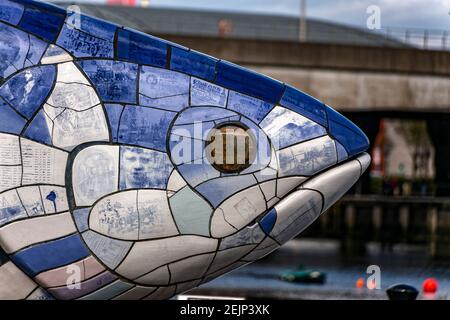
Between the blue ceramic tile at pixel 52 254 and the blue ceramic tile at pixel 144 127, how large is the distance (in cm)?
90

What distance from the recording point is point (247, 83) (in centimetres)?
842

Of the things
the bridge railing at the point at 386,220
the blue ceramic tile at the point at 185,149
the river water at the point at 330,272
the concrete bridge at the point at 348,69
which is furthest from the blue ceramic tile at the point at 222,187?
the bridge railing at the point at 386,220

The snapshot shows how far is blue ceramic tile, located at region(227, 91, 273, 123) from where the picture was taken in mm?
8344

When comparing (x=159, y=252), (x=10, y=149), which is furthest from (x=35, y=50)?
(x=159, y=252)

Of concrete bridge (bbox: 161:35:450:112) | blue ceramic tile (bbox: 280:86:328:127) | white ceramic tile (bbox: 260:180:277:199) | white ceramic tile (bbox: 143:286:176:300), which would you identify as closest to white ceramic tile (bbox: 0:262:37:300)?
white ceramic tile (bbox: 143:286:176:300)

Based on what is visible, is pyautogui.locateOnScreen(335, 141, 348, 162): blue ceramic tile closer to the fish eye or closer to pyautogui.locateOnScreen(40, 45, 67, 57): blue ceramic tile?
the fish eye

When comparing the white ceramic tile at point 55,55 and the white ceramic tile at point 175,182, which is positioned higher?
the white ceramic tile at point 55,55

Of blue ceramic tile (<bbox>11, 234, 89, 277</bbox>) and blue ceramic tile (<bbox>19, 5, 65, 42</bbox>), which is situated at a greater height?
blue ceramic tile (<bbox>19, 5, 65, 42</bbox>)

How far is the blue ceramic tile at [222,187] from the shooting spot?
825 cm

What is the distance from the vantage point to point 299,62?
26609mm

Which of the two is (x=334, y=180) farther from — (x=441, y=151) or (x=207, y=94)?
(x=441, y=151)

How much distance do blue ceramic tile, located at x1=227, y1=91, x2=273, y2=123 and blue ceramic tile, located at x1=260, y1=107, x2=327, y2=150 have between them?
0.06 m

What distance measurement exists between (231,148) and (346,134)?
988 mm

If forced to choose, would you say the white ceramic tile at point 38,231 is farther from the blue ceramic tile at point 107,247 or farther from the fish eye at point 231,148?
the fish eye at point 231,148
